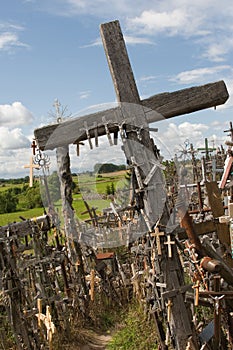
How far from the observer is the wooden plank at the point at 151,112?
10.5 ft

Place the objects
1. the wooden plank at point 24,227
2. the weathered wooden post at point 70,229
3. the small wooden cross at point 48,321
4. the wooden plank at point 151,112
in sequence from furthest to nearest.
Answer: the weathered wooden post at point 70,229 → the wooden plank at point 24,227 → the small wooden cross at point 48,321 → the wooden plank at point 151,112

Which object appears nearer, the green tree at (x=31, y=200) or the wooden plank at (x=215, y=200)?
the wooden plank at (x=215, y=200)

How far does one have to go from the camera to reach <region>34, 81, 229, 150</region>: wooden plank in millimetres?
3201

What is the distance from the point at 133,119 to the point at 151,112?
0.46 feet

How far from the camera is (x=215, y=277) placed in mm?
3174

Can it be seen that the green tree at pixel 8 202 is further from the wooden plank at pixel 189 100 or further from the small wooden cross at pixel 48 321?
the wooden plank at pixel 189 100

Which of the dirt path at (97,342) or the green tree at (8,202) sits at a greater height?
the green tree at (8,202)

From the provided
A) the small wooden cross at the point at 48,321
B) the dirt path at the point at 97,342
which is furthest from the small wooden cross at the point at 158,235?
the dirt path at the point at 97,342

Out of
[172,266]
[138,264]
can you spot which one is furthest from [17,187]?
[172,266]

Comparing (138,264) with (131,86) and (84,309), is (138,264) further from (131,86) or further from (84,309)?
(131,86)

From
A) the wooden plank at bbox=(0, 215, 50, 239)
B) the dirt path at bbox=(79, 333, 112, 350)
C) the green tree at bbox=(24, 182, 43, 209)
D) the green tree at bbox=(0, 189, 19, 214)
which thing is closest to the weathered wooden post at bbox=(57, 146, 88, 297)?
the wooden plank at bbox=(0, 215, 50, 239)

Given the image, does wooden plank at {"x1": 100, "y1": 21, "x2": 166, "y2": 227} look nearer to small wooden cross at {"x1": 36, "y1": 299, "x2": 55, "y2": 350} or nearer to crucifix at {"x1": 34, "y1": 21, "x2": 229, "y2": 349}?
crucifix at {"x1": 34, "y1": 21, "x2": 229, "y2": 349}

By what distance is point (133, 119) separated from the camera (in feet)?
10.8

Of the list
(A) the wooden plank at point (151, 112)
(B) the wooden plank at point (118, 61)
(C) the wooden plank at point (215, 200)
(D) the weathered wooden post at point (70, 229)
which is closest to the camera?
(A) the wooden plank at point (151, 112)
